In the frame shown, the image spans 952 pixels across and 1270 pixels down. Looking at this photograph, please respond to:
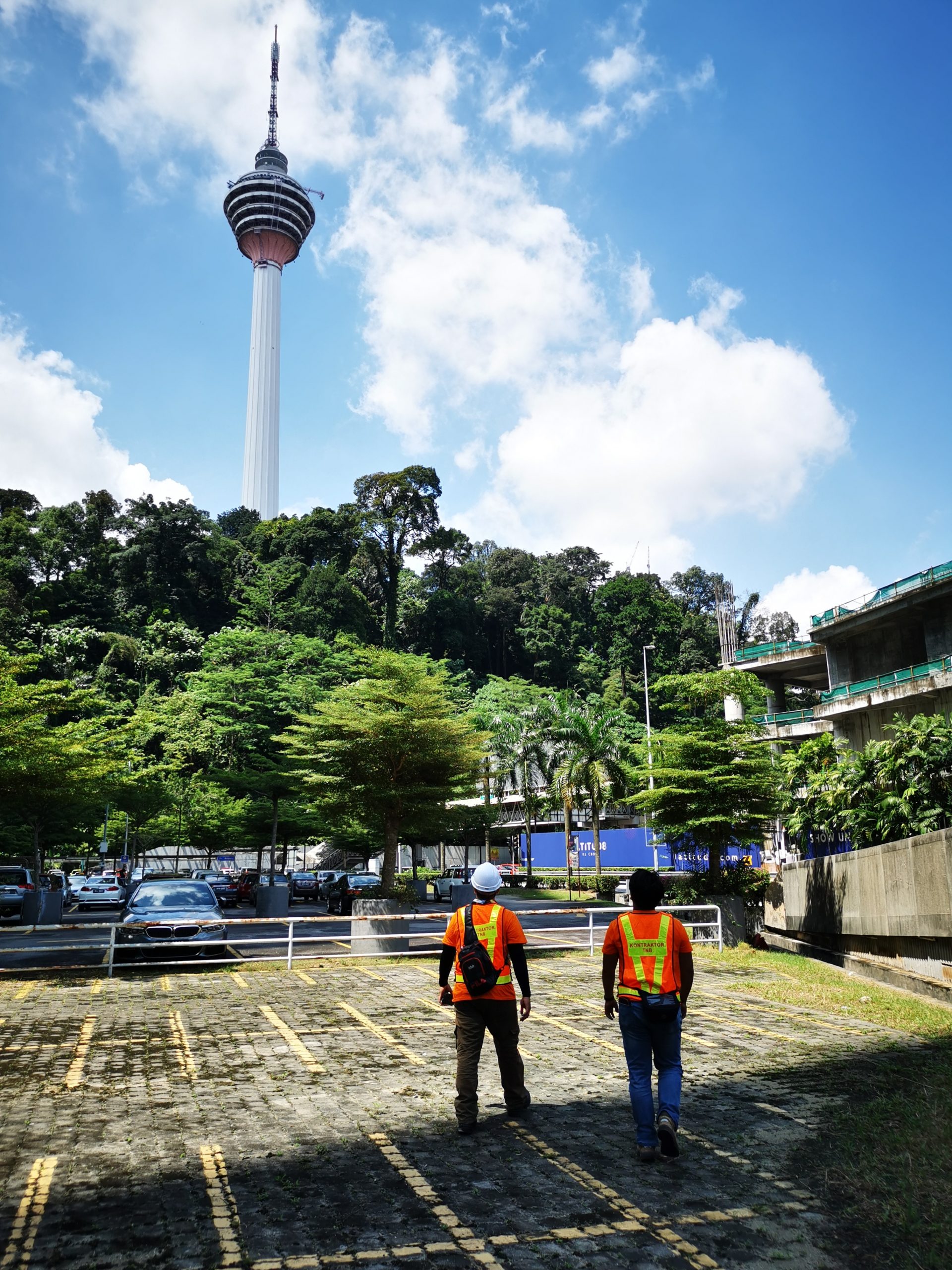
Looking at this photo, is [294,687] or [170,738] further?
[170,738]

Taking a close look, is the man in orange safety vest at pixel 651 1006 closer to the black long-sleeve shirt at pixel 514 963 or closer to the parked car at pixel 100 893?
the black long-sleeve shirt at pixel 514 963

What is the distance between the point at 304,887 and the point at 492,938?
122 feet

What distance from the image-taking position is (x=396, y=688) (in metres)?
19.7

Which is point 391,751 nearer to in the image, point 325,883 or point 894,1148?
point 894,1148

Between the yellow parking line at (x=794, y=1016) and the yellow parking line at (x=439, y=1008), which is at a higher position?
the yellow parking line at (x=439, y=1008)

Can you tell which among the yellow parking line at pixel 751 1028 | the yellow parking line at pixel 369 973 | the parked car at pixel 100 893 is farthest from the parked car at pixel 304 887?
the yellow parking line at pixel 751 1028

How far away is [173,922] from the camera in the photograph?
16.5 m

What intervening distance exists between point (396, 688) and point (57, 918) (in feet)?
53.3

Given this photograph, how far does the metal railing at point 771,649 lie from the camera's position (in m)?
51.8

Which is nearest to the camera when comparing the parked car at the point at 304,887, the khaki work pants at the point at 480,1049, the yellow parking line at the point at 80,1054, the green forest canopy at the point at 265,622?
the khaki work pants at the point at 480,1049

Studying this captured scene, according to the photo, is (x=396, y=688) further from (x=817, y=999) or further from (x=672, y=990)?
(x=672, y=990)

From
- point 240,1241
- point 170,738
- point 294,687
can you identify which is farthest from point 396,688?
point 170,738

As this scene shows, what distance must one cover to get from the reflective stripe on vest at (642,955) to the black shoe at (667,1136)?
2.39 feet

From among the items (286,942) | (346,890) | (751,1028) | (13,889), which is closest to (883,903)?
(751,1028)
